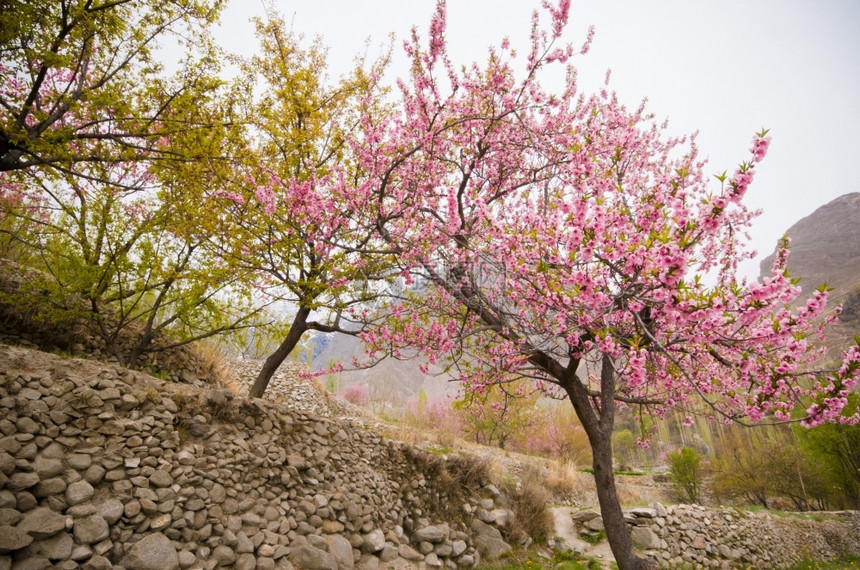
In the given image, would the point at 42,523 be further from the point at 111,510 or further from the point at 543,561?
the point at 543,561

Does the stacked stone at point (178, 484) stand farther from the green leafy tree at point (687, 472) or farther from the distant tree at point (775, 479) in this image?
the distant tree at point (775, 479)

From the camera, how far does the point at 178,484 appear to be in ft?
14.0

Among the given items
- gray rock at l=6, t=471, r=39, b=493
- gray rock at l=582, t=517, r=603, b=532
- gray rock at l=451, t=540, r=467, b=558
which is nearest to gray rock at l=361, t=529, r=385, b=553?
gray rock at l=451, t=540, r=467, b=558

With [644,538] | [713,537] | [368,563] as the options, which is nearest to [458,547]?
[368,563]

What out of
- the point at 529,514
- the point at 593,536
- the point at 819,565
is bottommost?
the point at 819,565

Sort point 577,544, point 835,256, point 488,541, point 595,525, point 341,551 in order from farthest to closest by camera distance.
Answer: point 835,256, point 595,525, point 577,544, point 488,541, point 341,551

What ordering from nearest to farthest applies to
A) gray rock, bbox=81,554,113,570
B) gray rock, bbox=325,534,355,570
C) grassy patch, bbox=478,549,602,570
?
gray rock, bbox=81,554,113,570
gray rock, bbox=325,534,355,570
grassy patch, bbox=478,549,602,570

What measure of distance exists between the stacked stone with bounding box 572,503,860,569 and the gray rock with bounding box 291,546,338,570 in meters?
7.25

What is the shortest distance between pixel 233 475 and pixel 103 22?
6.24 meters

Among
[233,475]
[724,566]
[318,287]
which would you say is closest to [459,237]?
[318,287]

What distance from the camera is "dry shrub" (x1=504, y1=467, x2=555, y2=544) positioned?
7891 millimetres

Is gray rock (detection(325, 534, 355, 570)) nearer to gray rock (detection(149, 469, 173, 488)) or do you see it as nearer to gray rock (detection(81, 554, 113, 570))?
gray rock (detection(149, 469, 173, 488))

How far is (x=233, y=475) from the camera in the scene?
4.82 metres

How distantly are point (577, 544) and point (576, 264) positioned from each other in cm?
790
